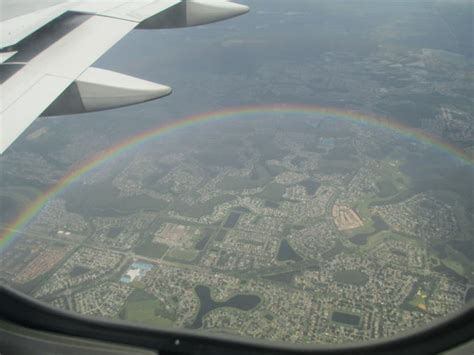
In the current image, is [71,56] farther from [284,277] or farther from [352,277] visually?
[352,277]

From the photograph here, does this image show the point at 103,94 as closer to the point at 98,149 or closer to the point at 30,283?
the point at 30,283

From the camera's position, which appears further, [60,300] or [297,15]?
[297,15]

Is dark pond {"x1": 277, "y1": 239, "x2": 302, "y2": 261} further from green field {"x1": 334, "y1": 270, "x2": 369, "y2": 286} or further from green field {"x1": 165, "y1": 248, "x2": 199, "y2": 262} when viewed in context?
green field {"x1": 165, "y1": 248, "x2": 199, "y2": 262}

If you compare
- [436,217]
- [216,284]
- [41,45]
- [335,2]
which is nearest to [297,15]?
[335,2]

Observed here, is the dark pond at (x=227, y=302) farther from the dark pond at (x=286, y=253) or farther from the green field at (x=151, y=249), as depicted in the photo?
the green field at (x=151, y=249)

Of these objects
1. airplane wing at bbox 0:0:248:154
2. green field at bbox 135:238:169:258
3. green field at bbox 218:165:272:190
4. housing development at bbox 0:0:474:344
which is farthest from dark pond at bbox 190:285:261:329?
airplane wing at bbox 0:0:248:154

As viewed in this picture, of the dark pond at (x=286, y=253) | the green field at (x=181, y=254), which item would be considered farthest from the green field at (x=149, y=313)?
the dark pond at (x=286, y=253)
